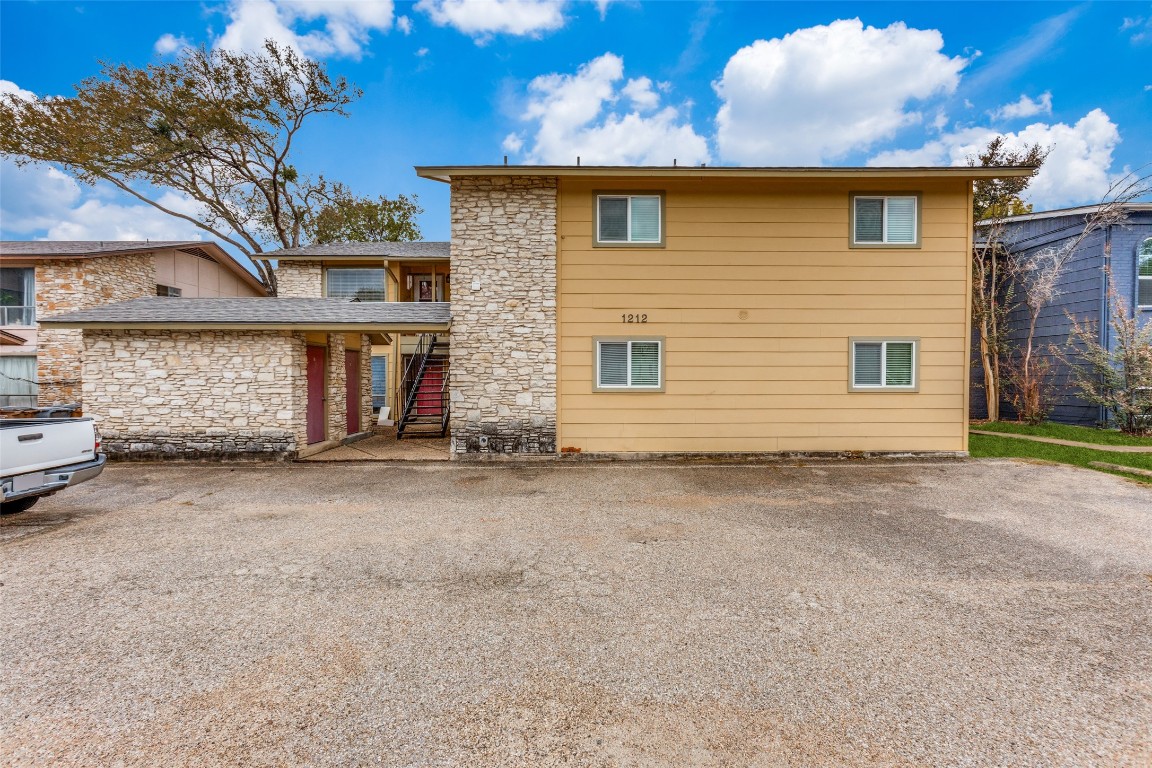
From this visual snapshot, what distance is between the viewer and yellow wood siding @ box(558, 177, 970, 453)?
30.1 feet

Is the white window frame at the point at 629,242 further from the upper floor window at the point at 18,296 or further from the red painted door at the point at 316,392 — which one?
the upper floor window at the point at 18,296

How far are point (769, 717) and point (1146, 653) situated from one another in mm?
2639

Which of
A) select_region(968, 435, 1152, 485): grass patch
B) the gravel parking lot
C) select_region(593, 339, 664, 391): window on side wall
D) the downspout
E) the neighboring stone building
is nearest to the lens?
the gravel parking lot

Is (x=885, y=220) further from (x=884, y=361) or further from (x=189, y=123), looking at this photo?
(x=189, y=123)

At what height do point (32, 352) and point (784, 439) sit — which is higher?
point (32, 352)

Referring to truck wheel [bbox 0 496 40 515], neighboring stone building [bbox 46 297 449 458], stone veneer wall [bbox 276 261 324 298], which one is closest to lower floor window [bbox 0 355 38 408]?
stone veneer wall [bbox 276 261 324 298]

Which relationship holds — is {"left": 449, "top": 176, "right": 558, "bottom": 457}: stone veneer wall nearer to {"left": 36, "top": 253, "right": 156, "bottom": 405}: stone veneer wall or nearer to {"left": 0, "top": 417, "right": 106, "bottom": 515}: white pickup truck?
{"left": 0, "top": 417, "right": 106, "bottom": 515}: white pickup truck

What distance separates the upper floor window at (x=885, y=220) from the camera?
917 cm

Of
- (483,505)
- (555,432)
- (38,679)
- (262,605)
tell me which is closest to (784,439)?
(555,432)

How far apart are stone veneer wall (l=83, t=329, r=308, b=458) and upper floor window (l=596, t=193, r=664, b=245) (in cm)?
660

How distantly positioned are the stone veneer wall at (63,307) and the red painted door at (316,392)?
950cm

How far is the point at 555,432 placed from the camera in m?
9.27

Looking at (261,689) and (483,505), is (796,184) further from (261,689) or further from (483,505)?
(261,689)

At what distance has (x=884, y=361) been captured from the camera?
30.5ft
